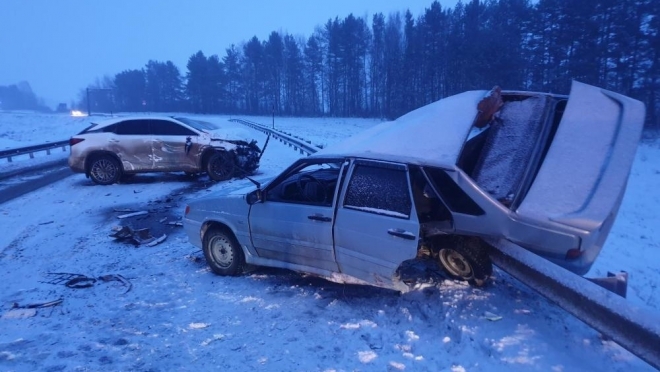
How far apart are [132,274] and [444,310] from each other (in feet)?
12.7

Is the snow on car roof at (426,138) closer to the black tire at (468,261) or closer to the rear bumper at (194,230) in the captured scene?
the black tire at (468,261)

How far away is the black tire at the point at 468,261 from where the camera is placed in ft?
13.8

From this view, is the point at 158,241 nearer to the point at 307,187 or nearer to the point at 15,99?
the point at 307,187

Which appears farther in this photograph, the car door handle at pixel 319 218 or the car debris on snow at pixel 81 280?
the car debris on snow at pixel 81 280

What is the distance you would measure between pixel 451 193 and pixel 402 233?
0.70 metres

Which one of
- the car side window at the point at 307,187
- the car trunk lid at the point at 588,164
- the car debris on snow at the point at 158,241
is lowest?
the car debris on snow at the point at 158,241

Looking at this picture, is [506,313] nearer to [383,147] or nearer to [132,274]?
[383,147]

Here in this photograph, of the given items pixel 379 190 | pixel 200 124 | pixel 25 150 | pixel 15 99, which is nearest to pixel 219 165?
pixel 200 124

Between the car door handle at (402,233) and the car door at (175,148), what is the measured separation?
8.26 metres

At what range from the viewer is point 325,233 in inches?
171

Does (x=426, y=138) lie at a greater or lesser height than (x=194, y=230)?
greater

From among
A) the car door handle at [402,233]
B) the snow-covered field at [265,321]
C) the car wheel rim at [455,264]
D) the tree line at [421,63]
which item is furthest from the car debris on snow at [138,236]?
the tree line at [421,63]

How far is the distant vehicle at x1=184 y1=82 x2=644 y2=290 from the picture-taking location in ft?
11.8

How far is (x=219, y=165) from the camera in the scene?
1110 cm
